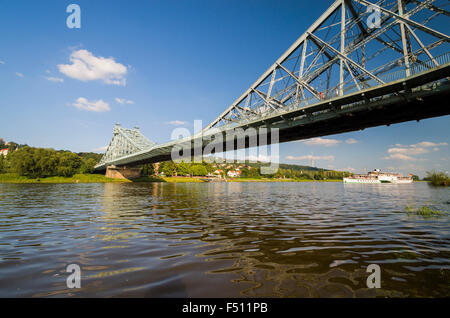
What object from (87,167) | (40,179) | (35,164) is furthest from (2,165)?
(87,167)

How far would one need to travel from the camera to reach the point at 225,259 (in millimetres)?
4316

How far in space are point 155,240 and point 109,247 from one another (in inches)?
44.1

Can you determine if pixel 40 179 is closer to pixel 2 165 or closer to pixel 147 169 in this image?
pixel 2 165

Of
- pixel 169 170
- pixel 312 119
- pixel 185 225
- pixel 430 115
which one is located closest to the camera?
pixel 185 225

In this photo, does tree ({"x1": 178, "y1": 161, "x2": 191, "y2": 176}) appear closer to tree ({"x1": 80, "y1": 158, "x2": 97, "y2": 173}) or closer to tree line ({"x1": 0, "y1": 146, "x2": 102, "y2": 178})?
tree ({"x1": 80, "y1": 158, "x2": 97, "y2": 173})

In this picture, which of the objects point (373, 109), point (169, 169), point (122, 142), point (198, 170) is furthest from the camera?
point (198, 170)

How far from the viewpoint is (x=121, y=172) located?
72062mm

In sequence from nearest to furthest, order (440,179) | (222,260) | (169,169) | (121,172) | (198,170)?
(222,260) → (440,179) → (121,172) → (169,169) → (198,170)

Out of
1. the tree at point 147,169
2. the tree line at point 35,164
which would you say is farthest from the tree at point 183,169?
the tree line at point 35,164

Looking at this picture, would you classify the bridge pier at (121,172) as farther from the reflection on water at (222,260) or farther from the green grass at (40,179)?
the reflection on water at (222,260)

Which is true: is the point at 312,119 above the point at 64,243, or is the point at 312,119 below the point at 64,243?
above
